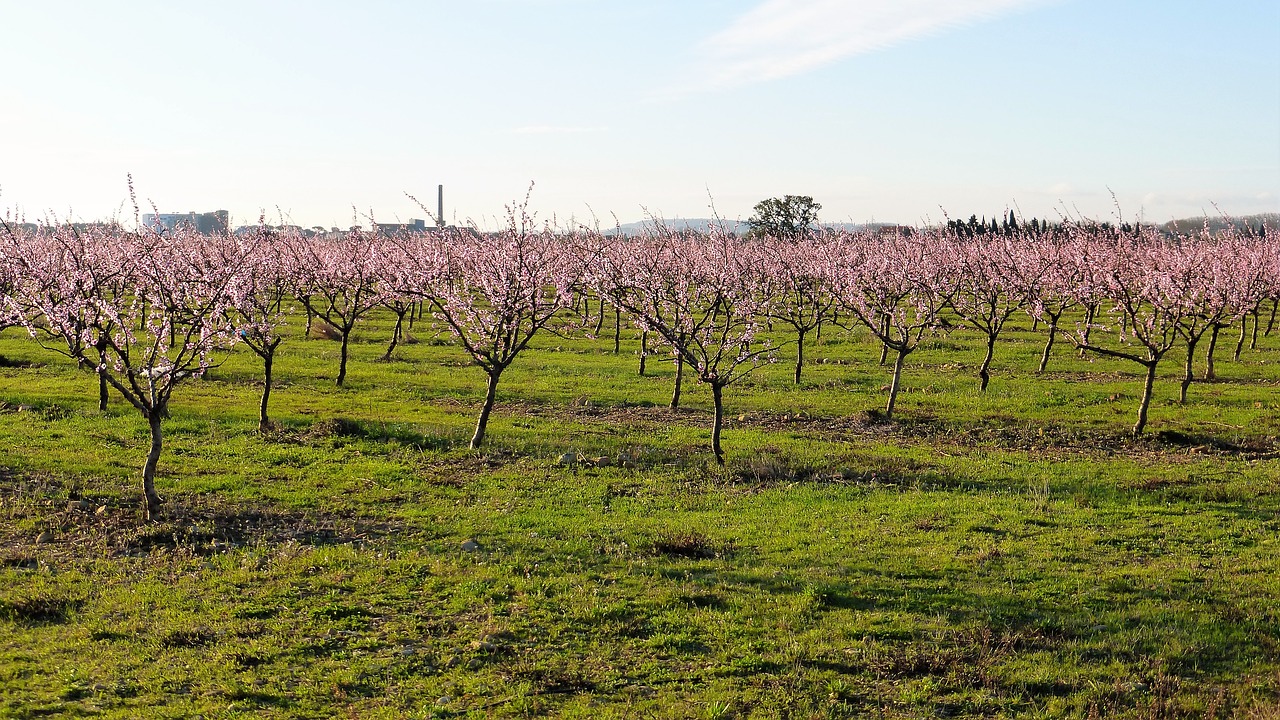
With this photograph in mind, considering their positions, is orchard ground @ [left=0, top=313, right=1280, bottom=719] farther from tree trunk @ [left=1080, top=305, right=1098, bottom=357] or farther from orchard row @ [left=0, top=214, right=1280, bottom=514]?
tree trunk @ [left=1080, top=305, right=1098, bottom=357]

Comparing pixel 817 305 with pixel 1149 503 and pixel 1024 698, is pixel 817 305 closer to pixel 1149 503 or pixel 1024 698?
pixel 1149 503

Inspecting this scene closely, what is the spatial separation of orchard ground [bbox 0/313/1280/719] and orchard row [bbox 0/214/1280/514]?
55.3 inches

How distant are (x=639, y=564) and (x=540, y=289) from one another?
10.00m

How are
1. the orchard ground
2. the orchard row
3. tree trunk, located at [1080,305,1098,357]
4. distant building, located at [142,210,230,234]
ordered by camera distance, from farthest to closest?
tree trunk, located at [1080,305,1098,357] → distant building, located at [142,210,230,234] → the orchard row → the orchard ground

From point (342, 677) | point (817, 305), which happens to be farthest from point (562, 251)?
point (342, 677)

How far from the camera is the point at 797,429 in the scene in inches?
871

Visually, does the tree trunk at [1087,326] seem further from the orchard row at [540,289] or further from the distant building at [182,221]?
the distant building at [182,221]

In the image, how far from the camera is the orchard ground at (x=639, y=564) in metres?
8.54

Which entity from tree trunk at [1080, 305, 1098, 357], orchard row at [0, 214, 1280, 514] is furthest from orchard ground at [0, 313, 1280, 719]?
tree trunk at [1080, 305, 1098, 357]

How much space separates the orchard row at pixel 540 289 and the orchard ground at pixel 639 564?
1.41 meters

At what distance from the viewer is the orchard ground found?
28.0ft

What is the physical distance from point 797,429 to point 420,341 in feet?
71.0

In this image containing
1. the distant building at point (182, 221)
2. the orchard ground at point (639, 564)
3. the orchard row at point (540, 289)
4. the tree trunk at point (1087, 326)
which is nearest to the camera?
the orchard ground at point (639, 564)

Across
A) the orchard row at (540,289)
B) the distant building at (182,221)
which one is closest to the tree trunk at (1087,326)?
the orchard row at (540,289)
